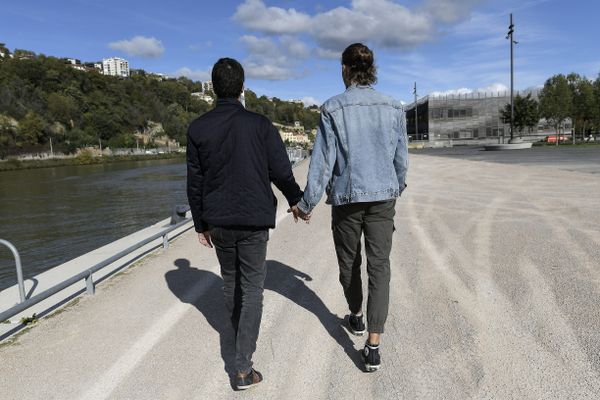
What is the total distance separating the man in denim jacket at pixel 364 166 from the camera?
9.52ft

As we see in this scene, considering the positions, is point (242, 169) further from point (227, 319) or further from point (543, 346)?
point (543, 346)

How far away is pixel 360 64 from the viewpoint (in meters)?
2.99

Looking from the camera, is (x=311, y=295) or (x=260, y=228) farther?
(x=311, y=295)

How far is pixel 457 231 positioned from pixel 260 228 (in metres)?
5.12

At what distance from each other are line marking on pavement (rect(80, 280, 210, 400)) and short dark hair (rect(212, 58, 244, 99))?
195 centimetres

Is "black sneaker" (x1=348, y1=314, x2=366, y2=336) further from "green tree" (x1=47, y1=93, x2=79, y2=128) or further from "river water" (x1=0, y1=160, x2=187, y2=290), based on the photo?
"green tree" (x1=47, y1=93, x2=79, y2=128)

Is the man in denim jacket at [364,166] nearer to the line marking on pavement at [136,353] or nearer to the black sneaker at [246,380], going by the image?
the black sneaker at [246,380]

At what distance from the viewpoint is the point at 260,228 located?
9.20 feet

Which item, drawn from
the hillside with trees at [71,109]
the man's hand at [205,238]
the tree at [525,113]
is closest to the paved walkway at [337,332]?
the man's hand at [205,238]

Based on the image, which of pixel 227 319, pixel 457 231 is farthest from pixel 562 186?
pixel 227 319

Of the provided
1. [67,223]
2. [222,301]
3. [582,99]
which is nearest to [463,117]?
[582,99]

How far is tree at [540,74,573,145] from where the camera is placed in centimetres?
4594

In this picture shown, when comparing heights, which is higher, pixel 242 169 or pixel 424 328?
pixel 242 169

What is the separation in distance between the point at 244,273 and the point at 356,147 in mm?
1074
